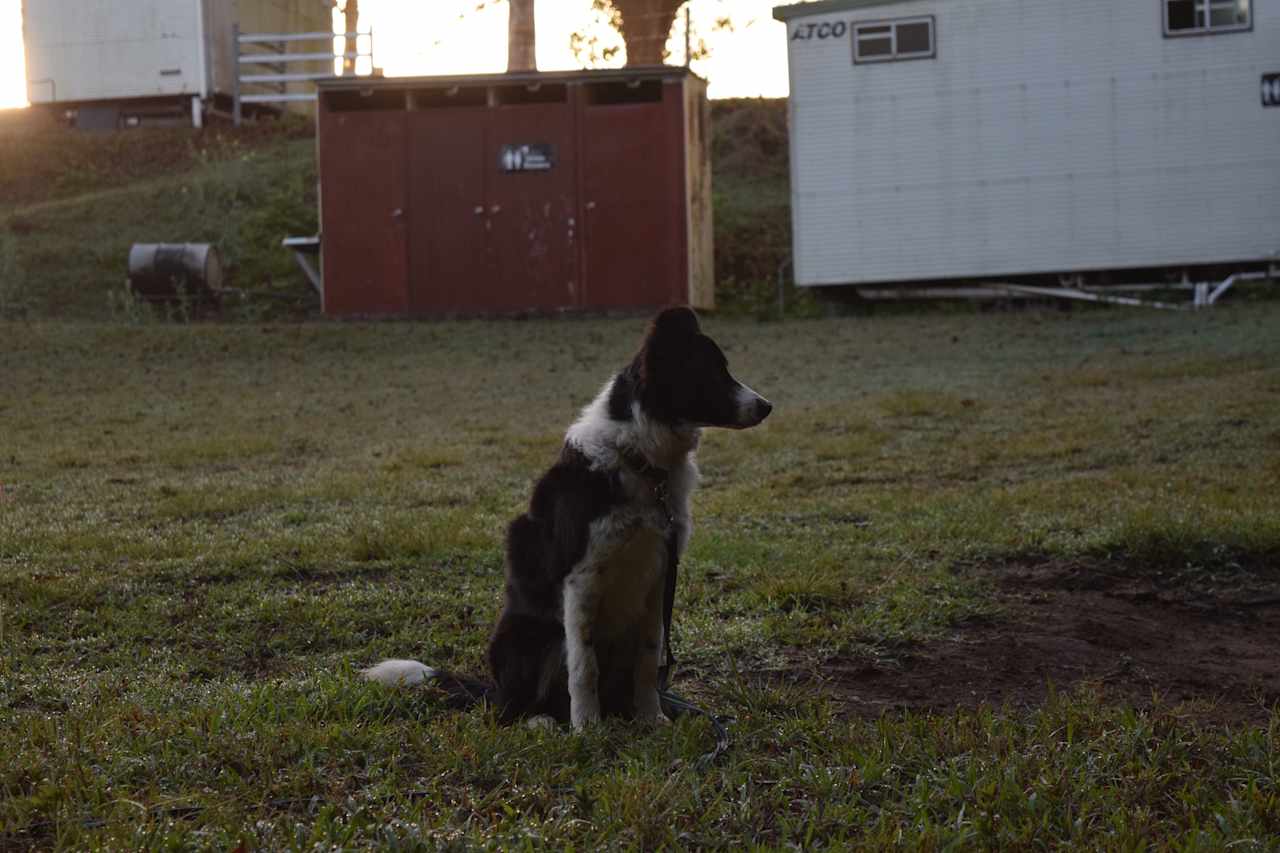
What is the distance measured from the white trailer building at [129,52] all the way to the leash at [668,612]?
3088 centimetres

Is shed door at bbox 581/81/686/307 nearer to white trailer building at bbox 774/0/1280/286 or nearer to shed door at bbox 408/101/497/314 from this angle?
shed door at bbox 408/101/497/314

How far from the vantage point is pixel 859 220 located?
26.4 meters

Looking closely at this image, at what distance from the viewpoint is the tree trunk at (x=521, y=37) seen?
28328 millimetres

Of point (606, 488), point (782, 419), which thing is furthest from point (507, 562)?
point (782, 419)

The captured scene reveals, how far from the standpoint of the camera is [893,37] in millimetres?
25875

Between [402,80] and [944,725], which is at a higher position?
[402,80]

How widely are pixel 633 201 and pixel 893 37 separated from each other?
5.87 m

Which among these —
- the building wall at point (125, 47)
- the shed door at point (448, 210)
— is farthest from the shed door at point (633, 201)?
the building wall at point (125, 47)

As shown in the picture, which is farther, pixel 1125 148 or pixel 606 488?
pixel 1125 148

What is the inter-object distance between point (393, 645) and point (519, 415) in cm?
825

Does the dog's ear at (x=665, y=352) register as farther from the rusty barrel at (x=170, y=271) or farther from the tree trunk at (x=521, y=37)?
the tree trunk at (x=521, y=37)

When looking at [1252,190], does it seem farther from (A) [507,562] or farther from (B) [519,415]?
(A) [507,562]

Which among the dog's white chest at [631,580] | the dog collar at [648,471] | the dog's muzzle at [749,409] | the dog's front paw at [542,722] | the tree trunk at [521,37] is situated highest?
the tree trunk at [521,37]

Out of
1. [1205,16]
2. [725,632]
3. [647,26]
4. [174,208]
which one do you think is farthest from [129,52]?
Answer: [725,632]
